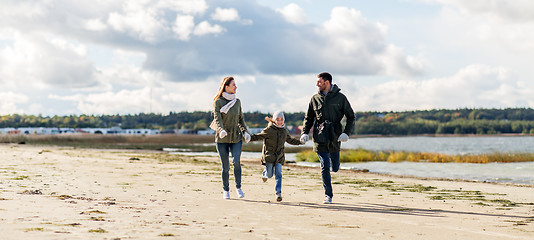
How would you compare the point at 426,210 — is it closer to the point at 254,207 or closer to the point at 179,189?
the point at 254,207

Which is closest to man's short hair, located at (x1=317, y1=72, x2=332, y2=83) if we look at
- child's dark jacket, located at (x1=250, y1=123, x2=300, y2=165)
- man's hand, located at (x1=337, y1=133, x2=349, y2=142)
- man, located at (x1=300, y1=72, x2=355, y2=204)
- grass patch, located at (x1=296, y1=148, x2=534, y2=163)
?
man, located at (x1=300, y1=72, x2=355, y2=204)

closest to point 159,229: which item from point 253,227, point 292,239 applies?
point 253,227

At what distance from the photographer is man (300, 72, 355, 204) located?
30.7 ft

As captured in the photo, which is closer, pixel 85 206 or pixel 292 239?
pixel 292 239

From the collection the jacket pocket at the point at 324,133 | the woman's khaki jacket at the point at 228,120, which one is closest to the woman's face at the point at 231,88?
the woman's khaki jacket at the point at 228,120

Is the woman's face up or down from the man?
up

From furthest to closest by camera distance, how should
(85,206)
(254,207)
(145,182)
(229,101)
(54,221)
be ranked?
(145,182) → (229,101) → (254,207) → (85,206) → (54,221)

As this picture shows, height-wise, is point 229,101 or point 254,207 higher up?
point 229,101

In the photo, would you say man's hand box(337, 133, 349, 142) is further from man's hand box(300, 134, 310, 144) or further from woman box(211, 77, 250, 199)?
woman box(211, 77, 250, 199)

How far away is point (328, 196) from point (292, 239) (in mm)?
3782

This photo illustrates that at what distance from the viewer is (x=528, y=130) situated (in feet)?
577

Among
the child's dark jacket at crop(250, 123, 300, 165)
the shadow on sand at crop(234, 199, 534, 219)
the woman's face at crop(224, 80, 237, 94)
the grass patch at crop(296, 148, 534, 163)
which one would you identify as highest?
the woman's face at crop(224, 80, 237, 94)

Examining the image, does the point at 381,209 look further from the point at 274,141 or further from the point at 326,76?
the point at 326,76

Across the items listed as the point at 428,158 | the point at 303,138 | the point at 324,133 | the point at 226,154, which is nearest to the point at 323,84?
the point at 324,133
